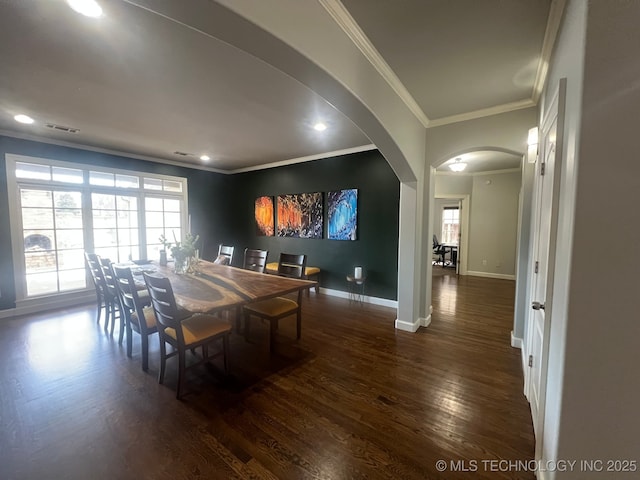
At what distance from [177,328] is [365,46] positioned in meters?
2.63

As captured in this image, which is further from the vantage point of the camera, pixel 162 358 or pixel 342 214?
pixel 342 214

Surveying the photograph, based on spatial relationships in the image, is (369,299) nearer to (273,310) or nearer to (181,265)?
(273,310)

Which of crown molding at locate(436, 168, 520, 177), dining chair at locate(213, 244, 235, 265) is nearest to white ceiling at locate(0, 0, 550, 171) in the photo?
dining chair at locate(213, 244, 235, 265)

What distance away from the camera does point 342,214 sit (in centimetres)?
489

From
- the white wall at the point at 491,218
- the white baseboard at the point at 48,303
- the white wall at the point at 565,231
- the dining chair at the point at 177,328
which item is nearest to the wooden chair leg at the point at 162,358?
the dining chair at the point at 177,328

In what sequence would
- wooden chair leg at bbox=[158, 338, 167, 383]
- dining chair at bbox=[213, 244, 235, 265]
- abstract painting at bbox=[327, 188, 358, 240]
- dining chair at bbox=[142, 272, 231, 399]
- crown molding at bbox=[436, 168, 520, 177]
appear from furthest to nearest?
1. crown molding at bbox=[436, 168, 520, 177]
2. abstract painting at bbox=[327, 188, 358, 240]
3. dining chair at bbox=[213, 244, 235, 265]
4. wooden chair leg at bbox=[158, 338, 167, 383]
5. dining chair at bbox=[142, 272, 231, 399]

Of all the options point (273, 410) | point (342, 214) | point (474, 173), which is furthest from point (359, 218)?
point (474, 173)

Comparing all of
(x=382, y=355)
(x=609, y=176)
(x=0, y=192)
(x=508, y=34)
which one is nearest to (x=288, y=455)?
(x=382, y=355)

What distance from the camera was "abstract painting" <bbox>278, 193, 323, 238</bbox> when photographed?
5.21m

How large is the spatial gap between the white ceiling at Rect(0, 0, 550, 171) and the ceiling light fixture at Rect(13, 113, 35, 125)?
63 mm

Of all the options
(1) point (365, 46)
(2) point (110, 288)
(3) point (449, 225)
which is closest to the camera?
(1) point (365, 46)

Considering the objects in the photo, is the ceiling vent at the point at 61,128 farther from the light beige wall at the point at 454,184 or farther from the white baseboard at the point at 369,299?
the light beige wall at the point at 454,184

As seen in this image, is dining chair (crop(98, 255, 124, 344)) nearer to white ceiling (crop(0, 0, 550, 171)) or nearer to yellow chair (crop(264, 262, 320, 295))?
white ceiling (crop(0, 0, 550, 171))

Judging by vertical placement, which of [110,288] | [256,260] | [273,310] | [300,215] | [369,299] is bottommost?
[369,299]
